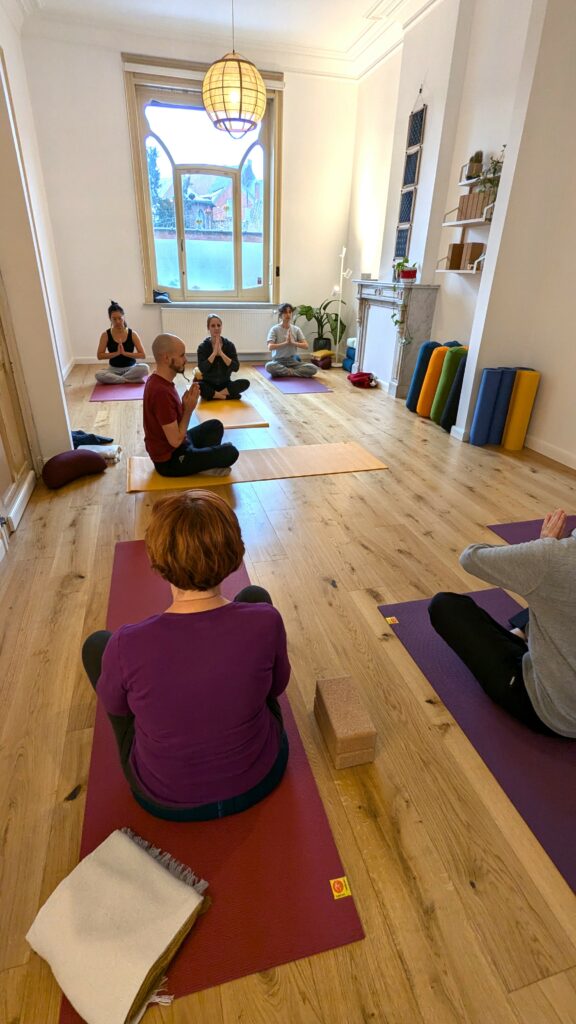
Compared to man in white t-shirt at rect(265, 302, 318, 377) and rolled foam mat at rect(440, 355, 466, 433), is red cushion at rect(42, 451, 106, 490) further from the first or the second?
man in white t-shirt at rect(265, 302, 318, 377)

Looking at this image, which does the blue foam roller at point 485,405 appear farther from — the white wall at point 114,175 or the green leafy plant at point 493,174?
the white wall at point 114,175

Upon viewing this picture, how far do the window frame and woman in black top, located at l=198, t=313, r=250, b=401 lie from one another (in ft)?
6.94

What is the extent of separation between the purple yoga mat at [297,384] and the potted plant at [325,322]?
111cm

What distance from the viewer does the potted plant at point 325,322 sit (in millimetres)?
6711

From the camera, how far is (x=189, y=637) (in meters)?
0.90

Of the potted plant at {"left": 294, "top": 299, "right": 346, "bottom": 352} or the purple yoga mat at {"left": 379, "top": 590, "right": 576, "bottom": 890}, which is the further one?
the potted plant at {"left": 294, "top": 299, "right": 346, "bottom": 352}

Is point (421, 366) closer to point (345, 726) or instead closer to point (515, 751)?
point (515, 751)

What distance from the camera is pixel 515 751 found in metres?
1.43

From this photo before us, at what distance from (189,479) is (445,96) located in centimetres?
401

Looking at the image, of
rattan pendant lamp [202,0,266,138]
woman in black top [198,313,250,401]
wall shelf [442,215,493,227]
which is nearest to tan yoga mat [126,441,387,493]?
woman in black top [198,313,250,401]

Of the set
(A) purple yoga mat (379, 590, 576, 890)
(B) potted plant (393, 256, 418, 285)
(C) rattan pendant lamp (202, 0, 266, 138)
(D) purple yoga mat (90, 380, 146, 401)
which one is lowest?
(D) purple yoga mat (90, 380, 146, 401)

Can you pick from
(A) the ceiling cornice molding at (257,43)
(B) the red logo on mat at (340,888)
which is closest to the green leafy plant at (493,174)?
(A) the ceiling cornice molding at (257,43)

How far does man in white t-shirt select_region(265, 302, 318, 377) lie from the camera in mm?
5652

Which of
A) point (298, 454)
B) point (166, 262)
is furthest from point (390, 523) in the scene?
point (166, 262)
